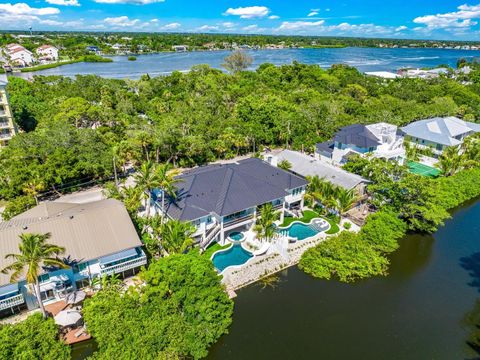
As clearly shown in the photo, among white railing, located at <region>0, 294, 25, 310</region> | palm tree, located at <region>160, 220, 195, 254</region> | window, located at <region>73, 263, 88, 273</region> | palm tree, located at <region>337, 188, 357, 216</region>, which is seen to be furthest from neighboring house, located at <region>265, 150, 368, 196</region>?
white railing, located at <region>0, 294, 25, 310</region>

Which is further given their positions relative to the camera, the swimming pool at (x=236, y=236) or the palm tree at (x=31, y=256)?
the swimming pool at (x=236, y=236)

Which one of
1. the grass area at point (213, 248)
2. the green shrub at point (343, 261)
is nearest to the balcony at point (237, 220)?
the grass area at point (213, 248)

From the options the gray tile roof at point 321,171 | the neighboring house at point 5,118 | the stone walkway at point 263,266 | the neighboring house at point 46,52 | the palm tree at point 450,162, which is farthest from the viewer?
the neighboring house at point 46,52

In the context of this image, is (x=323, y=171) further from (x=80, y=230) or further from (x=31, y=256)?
(x=31, y=256)

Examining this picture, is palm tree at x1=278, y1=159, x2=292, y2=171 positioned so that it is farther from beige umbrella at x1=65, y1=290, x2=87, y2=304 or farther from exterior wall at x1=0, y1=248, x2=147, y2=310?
beige umbrella at x1=65, y1=290, x2=87, y2=304

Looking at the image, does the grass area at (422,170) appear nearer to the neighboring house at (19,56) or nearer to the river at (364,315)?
the river at (364,315)

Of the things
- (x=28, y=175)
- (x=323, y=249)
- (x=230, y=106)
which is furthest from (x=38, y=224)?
(x=230, y=106)
